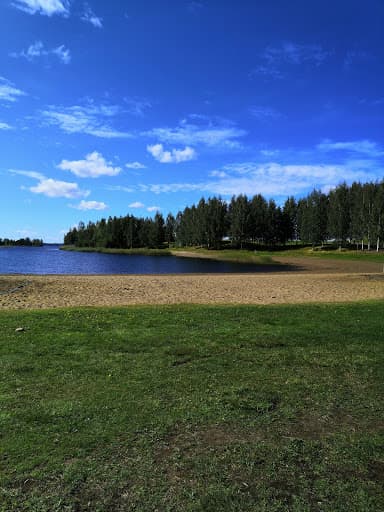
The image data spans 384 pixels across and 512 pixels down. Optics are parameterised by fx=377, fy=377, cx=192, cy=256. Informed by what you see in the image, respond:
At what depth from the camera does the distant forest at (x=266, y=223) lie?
81750 mm

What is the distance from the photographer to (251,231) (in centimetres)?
10794

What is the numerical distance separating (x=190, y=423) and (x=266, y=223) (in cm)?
10544

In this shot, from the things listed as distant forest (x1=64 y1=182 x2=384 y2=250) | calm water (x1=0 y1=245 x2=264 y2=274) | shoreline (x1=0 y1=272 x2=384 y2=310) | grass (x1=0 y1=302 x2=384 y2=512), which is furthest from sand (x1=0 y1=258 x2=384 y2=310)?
distant forest (x1=64 y1=182 x2=384 y2=250)

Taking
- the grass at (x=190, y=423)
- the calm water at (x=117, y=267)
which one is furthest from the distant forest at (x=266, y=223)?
the grass at (x=190, y=423)

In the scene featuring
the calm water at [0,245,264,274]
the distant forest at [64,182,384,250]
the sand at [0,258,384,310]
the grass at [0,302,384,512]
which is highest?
the distant forest at [64,182,384,250]

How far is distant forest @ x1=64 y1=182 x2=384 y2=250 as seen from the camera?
3219 inches

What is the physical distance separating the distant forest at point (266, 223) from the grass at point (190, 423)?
77500mm

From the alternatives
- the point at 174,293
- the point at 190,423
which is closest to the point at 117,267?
the point at 174,293

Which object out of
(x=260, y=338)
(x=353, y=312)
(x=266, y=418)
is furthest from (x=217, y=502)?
(x=353, y=312)

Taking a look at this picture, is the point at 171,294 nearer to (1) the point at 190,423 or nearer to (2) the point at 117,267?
(1) the point at 190,423

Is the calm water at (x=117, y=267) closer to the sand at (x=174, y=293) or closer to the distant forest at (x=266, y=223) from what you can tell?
the sand at (x=174, y=293)

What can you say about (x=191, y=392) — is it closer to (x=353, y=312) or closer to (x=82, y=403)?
(x=82, y=403)

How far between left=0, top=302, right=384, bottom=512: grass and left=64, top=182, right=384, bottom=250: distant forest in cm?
7750

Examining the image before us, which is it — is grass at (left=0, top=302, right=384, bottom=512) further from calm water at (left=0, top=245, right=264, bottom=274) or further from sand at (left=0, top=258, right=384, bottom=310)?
calm water at (left=0, top=245, right=264, bottom=274)
